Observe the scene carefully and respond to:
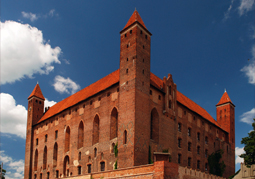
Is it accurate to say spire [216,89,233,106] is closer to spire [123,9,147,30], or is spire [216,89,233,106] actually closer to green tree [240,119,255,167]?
green tree [240,119,255,167]

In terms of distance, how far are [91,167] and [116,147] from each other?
5330 millimetres

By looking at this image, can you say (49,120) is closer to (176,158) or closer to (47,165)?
(47,165)

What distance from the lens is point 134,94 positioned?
102 ft

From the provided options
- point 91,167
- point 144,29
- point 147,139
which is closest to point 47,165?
point 91,167

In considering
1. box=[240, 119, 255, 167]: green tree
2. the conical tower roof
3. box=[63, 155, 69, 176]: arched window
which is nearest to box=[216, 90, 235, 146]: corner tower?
box=[240, 119, 255, 167]: green tree

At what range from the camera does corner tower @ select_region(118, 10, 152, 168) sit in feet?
98.9

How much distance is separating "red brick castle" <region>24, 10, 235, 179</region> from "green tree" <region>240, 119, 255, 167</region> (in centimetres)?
643

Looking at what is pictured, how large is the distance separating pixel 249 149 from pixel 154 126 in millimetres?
12308

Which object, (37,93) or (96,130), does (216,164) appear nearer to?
(96,130)

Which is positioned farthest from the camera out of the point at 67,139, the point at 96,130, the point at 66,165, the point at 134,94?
the point at 67,139

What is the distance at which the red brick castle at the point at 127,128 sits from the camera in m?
31.4

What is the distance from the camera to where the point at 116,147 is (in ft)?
105

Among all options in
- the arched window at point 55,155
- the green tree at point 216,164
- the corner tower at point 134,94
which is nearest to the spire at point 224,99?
the green tree at point 216,164

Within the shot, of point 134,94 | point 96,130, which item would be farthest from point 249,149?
point 96,130
